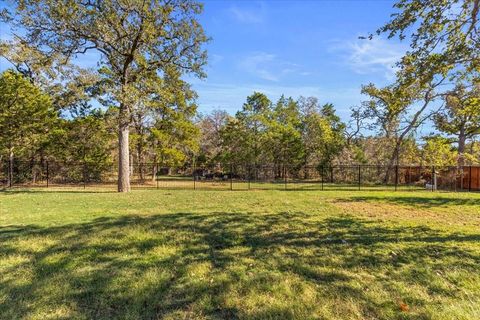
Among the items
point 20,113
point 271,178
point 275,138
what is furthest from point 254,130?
point 20,113

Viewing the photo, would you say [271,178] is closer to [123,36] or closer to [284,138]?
[284,138]

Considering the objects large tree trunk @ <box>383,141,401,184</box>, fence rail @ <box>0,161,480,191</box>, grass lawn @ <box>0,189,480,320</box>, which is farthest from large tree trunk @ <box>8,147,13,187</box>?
large tree trunk @ <box>383,141,401,184</box>

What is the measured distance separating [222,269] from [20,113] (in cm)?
1853

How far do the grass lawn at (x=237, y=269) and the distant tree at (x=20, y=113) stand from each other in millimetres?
13319

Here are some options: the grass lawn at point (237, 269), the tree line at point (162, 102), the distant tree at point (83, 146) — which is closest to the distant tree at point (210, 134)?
the tree line at point (162, 102)

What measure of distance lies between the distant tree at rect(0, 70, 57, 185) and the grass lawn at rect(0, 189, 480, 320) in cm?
1332

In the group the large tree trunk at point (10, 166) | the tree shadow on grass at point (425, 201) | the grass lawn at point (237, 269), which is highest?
the large tree trunk at point (10, 166)

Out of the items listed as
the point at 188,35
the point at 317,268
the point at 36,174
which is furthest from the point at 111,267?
the point at 36,174

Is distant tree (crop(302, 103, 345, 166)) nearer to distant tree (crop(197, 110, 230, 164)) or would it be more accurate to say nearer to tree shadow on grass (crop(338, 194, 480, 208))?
distant tree (crop(197, 110, 230, 164))

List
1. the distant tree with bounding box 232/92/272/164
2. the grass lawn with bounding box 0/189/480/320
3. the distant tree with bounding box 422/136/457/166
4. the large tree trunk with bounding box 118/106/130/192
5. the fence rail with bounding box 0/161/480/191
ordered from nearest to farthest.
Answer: the grass lawn with bounding box 0/189/480/320 < the large tree trunk with bounding box 118/106/130/192 < the fence rail with bounding box 0/161/480/191 < the distant tree with bounding box 422/136/457/166 < the distant tree with bounding box 232/92/272/164

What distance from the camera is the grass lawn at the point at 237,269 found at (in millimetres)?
2568

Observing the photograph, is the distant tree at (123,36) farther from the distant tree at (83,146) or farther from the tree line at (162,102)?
Answer: the distant tree at (83,146)

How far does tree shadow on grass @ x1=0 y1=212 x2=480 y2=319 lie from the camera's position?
260cm

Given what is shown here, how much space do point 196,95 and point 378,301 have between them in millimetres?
15277
